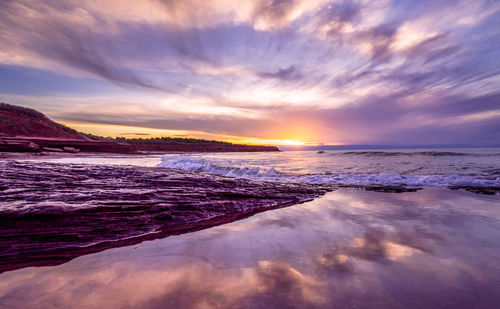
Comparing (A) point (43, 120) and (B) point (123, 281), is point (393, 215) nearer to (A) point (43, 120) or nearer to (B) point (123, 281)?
(B) point (123, 281)

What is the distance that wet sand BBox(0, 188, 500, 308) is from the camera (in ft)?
4.80

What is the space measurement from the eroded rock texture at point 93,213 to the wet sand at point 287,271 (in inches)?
13.5

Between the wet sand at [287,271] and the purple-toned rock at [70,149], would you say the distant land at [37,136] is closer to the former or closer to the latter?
the purple-toned rock at [70,149]

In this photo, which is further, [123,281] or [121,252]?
[121,252]

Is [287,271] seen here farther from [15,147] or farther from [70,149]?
[70,149]

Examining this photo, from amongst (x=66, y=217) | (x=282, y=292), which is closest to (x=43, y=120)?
(x=66, y=217)

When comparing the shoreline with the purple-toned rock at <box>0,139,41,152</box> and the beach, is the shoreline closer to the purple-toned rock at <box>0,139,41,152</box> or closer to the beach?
the beach

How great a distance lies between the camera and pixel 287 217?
352cm

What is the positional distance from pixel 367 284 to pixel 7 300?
2.44 m

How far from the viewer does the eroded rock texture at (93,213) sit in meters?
2.24

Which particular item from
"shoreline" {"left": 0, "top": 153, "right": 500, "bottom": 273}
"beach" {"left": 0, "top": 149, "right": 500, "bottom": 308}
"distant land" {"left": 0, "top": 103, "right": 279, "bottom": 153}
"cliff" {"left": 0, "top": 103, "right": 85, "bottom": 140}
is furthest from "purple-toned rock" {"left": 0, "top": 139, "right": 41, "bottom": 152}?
"beach" {"left": 0, "top": 149, "right": 500, "bottom": 308}

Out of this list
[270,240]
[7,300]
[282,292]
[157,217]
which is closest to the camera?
[7,300]

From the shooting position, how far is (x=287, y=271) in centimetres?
184

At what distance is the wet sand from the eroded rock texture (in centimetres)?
34
